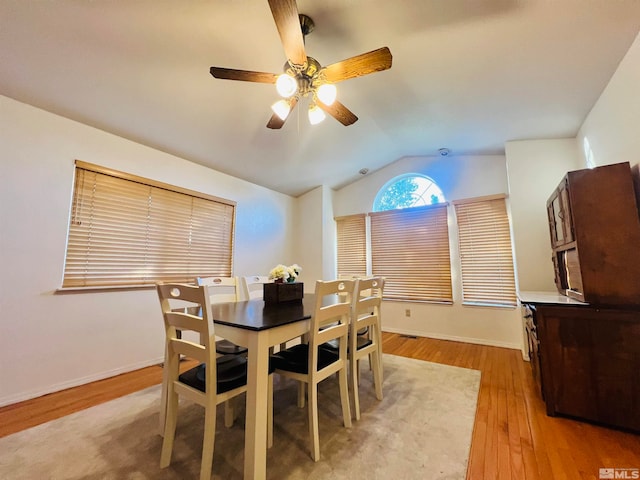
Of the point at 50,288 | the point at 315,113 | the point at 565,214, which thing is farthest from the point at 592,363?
the point at 50,288

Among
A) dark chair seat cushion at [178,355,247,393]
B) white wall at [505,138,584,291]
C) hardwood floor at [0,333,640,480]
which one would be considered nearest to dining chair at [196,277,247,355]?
dark chair seat cushion at [178,355,247,393]

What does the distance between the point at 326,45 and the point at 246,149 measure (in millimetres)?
1652

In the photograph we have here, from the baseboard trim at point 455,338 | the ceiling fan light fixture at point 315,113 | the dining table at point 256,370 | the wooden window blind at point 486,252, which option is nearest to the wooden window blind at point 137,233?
the dining table at point 256,370

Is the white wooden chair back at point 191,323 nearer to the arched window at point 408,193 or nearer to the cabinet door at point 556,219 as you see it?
the cabinet door at point 556,219

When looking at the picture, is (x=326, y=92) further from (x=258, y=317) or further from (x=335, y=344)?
(x=335, y=344)

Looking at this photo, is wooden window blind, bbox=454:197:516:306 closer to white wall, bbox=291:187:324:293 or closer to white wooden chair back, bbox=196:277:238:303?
white wall, bbox=291:187:324:293

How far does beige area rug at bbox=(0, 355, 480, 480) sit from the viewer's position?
136 cm

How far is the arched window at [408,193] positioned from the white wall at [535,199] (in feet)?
3.69

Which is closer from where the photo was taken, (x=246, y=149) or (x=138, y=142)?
(x=138, y=142)

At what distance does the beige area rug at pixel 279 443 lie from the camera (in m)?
1.36

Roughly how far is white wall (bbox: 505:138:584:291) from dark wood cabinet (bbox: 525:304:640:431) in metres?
1.39

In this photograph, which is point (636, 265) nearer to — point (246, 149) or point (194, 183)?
point (246, 149)

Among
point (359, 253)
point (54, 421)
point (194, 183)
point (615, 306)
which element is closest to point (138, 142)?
point (194, 183)

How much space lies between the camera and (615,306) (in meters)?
1.73
